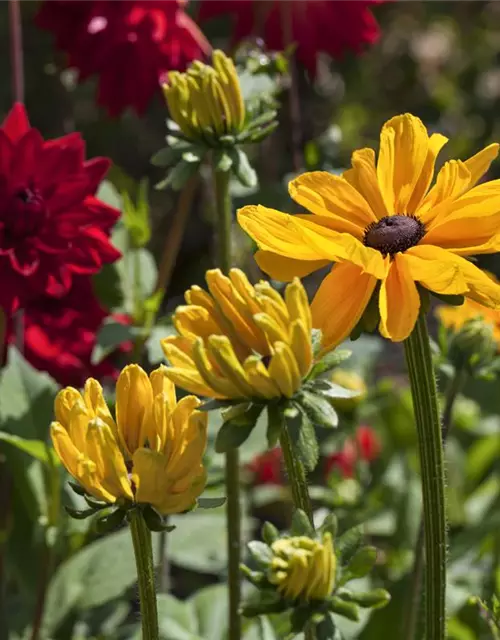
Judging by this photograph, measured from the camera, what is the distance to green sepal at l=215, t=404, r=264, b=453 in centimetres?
50

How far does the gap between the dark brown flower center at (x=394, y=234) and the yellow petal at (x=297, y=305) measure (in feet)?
0.26

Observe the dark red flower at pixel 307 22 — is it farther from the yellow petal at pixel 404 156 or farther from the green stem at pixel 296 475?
the green stem at pixel 296 475

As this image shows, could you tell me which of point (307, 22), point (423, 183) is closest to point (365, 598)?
point (423, 183)

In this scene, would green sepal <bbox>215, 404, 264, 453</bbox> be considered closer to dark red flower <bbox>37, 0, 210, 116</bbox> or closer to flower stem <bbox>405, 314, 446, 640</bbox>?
flower stem <bbox>405, 314, 446, 640</bbox>

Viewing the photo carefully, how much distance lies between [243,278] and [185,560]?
29.2 inches

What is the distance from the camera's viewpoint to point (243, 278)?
50 cm

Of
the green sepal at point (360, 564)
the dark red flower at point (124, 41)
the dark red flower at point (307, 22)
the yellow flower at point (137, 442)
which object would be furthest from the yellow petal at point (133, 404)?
the dark red flower at point (307, 22)

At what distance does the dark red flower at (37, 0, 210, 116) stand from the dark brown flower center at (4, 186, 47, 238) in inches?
10.4

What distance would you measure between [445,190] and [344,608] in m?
0.22

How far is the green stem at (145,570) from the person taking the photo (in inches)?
21.0

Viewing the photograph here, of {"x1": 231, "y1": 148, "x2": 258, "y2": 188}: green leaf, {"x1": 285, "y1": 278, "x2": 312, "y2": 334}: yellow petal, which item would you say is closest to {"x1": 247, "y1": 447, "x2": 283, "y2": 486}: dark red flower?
{"x1": 231, "y1": 148, "x2": 258, "y2": 188}: green leaf

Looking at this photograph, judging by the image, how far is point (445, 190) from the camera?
584 mm

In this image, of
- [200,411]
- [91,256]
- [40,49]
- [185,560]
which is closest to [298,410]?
[200,411]

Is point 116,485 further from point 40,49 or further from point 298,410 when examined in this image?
point 40,49
